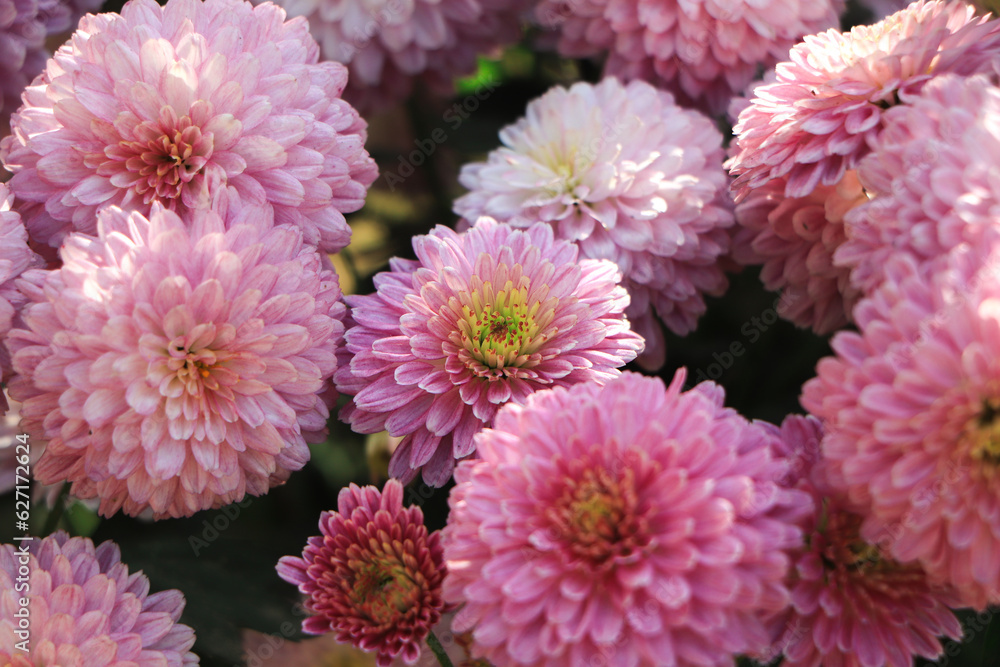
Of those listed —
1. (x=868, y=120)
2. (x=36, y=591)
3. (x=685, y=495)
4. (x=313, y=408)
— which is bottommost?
(x=36, y=591)

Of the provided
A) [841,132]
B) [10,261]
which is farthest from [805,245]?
[10,261]

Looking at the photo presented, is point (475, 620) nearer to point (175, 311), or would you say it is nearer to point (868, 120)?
point (175, 311)

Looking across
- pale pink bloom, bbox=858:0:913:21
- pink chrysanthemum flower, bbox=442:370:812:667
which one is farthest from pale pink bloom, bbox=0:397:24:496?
pale pink bloom, bbox=858:0:913:21

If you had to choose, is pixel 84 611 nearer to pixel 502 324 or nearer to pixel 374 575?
pixel 374 575

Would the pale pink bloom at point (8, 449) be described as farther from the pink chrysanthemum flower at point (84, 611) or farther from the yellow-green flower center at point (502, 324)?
the yellow-green flower center at point (502, 324)

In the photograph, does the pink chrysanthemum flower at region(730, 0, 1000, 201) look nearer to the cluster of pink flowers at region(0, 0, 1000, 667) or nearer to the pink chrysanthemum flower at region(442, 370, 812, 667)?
the cluster of pink flowers at region(0, 0, 1000, 667)

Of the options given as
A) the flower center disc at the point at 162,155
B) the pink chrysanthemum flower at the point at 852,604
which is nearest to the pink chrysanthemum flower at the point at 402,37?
the flower center disc at the point at 162,155

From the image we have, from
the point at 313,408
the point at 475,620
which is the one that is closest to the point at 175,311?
the point at 313,408
